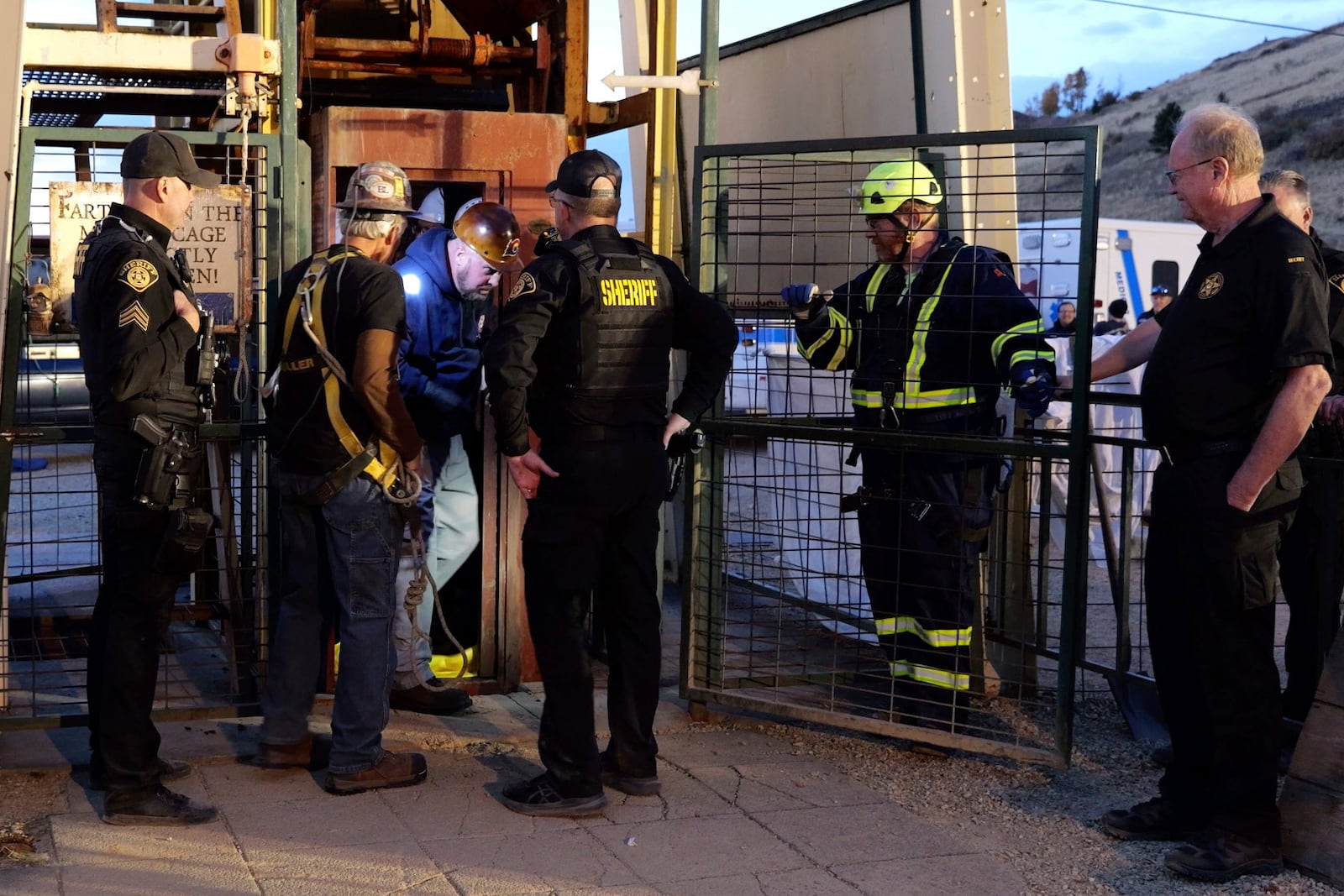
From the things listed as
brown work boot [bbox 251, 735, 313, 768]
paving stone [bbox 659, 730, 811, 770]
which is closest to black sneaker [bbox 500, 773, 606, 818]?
paving stone [bbox 659, 730, 811, 770]

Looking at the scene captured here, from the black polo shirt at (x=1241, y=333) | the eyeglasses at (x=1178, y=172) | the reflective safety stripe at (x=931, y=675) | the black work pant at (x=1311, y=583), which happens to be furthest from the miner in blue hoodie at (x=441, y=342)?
the black work pant at (x=1311, y=583)

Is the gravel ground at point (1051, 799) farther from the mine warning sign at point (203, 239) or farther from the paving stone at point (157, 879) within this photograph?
the mine warning sign at point (203, 239)

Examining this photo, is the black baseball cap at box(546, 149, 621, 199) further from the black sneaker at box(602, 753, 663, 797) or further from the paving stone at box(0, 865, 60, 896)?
the paving stone at box(0, 865, 60, 896)

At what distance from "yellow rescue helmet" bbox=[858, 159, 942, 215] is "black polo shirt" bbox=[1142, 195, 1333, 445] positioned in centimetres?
122

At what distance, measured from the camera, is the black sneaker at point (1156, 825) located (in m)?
4.29

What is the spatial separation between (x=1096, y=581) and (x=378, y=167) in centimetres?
702

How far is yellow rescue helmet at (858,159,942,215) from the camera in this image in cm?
510

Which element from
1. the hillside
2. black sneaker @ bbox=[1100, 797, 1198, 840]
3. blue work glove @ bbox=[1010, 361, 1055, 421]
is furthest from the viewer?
the hillside

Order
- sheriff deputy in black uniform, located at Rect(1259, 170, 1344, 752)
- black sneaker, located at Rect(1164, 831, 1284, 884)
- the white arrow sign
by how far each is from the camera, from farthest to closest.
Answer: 1. the white arrow sign
2. sheriff deputy in black uniform, located at Rect(1259, 170, 1344, 752)
3. black sneaker, located at Rect(1164, 831, 1284, 884)

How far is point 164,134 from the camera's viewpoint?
14.3ft

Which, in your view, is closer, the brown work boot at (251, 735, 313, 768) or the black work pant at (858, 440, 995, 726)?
the brown work boot at (251, 735, 313, 768)

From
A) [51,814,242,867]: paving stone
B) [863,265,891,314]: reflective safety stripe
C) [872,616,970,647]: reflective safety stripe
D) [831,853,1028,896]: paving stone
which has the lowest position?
[831,853,1028,896]: paving stone

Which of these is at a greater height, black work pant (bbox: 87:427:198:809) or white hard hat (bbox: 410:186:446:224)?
white hard hat (bbox: 410:186:446:224)

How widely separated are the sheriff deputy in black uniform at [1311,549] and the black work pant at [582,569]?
230 centimetres
